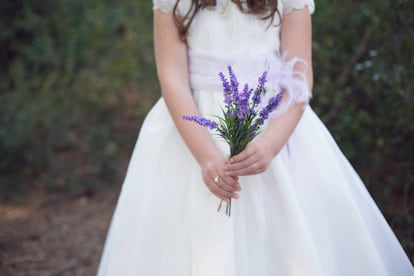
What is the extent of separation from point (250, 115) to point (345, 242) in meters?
0.68

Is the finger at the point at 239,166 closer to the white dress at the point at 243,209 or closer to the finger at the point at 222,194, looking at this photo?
the finger at the point at 222,194

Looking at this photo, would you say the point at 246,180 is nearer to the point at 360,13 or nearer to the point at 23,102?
the point at 360,13

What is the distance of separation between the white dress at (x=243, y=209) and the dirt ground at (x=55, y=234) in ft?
4.02

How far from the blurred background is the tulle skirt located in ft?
3.25

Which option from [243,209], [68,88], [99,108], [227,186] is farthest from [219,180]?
[68,88]

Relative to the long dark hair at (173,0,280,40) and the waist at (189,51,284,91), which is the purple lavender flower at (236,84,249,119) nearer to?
the waist at (189,51,284,91)

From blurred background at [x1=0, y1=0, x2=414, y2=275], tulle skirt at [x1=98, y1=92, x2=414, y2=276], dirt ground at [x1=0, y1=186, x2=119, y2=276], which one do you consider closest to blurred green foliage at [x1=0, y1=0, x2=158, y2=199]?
blurred background at [x1=0, y1=0, x2=414, y2=275]

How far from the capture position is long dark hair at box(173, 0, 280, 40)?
1789 mm

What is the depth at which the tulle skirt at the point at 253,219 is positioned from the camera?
162 centimetres

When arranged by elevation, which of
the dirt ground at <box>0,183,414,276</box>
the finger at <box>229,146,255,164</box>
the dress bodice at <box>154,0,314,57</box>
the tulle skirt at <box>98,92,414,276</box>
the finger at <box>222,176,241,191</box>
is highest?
the dress bodice at <box>154,0,314,57</box>

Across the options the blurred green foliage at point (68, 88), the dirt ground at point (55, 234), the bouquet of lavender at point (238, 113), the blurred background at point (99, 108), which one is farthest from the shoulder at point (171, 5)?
the blurred green foliage at point (68, 88)

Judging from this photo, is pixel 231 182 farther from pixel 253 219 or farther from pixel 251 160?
pixel 253 219

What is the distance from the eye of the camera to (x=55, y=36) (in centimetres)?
445

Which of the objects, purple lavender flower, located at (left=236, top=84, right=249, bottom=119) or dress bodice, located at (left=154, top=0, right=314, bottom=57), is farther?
dress bodice, located at (left=154, top=0, right=314, bottom=57)
